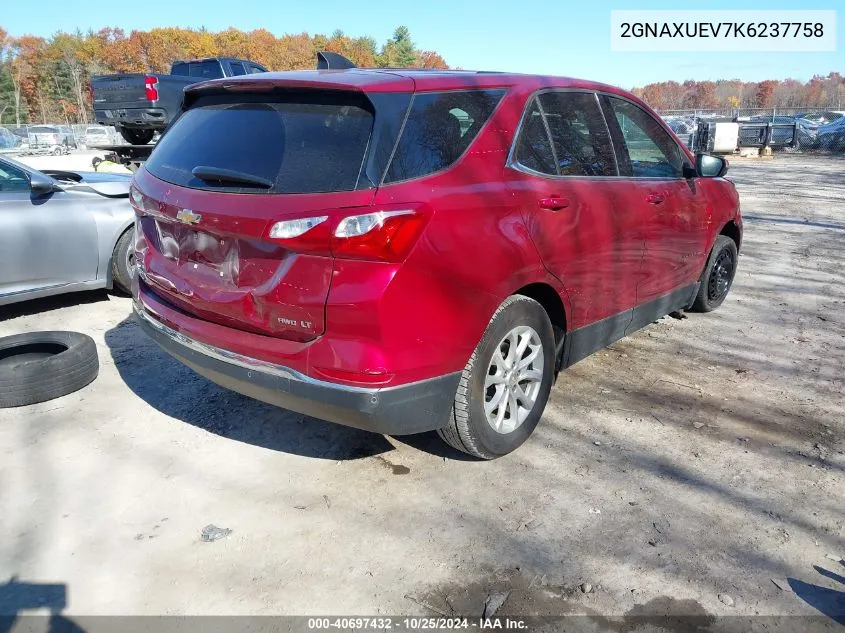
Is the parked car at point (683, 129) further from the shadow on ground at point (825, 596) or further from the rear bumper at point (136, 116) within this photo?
the shadow on ground at point (825, 596)

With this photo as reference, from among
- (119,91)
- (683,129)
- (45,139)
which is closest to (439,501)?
(119,91)

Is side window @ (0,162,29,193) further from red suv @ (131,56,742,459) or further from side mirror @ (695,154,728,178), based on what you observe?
side mirror @ (695,154,728,178)

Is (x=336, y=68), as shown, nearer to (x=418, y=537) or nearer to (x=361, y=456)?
(x=361, y=456)

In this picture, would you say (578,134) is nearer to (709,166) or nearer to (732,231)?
→ (709,166)

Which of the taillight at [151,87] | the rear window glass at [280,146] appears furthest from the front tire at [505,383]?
the taillight at [151,87]

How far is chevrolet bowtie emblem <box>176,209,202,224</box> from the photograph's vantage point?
280 centimetres

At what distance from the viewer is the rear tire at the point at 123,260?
568 cm

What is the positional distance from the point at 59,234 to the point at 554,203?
165 inches

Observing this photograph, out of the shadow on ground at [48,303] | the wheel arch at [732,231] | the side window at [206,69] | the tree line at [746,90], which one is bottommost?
the shadow on ground at [48,303]

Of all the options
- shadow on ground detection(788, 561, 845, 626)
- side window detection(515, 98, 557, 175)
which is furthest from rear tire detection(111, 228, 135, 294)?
shadow on ground detection(788, 561, 845, 626)

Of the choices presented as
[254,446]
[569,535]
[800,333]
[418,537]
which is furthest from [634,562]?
[800,333]

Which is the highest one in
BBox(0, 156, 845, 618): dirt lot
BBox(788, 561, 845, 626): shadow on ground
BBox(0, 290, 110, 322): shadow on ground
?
BBox(0, 290, 110, 322): shadow on ground

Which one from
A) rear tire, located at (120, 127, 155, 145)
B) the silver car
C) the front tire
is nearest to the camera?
the front tire

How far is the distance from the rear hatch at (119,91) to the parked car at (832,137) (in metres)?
29.0
